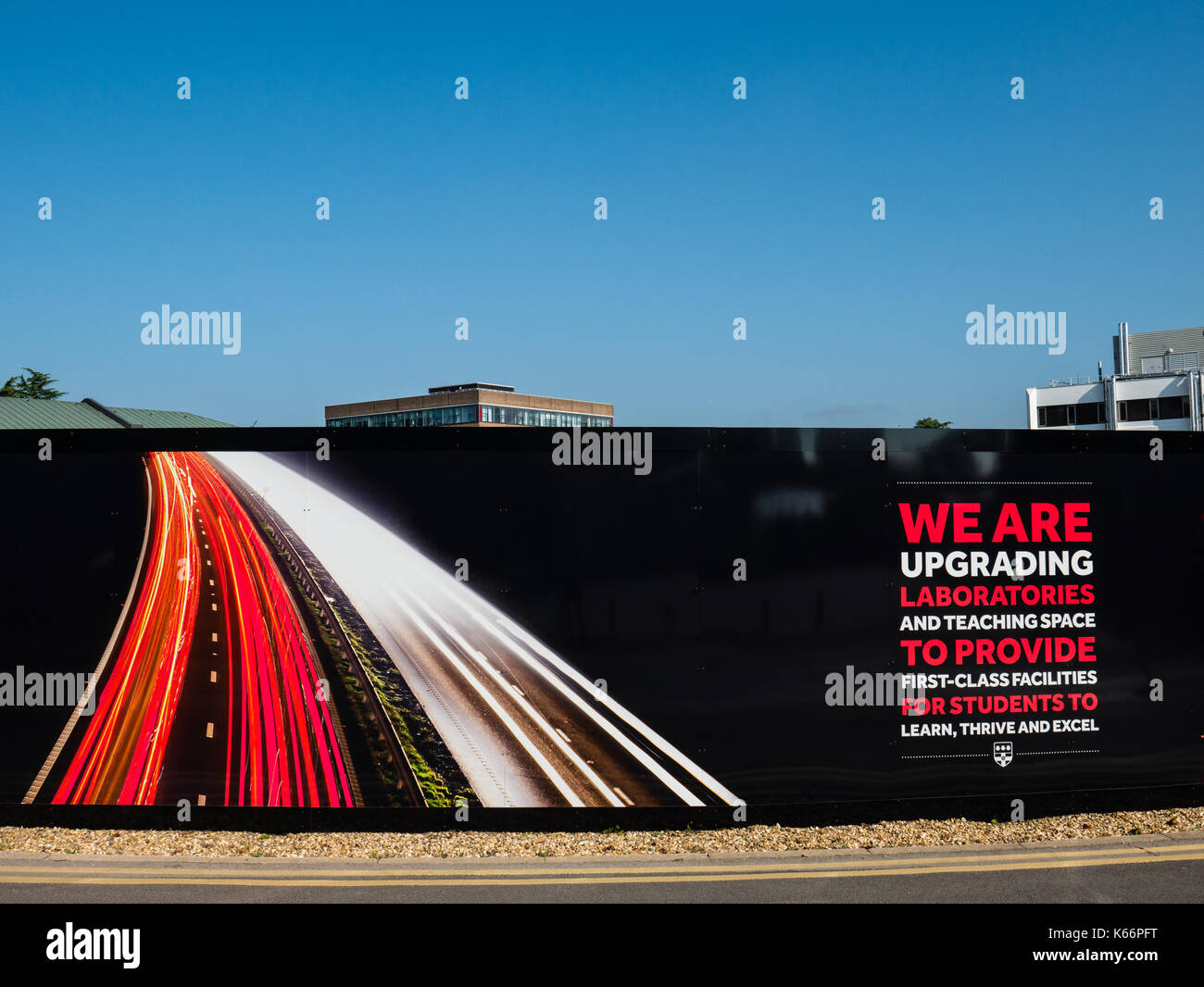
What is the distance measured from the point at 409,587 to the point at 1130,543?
509cm

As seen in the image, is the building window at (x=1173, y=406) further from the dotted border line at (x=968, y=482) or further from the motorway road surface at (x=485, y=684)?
the motorway road surface at (x=485, y=684)

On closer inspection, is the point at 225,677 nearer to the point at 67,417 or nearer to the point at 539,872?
the point at 539,872

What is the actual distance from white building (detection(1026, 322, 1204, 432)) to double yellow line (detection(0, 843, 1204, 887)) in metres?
65.2

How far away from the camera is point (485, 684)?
5.62m

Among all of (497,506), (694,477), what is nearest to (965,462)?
(694,477)

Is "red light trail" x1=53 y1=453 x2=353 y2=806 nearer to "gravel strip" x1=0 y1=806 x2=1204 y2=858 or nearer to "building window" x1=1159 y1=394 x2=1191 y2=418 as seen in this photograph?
"gravel strip" x1=0 y1=806 x2=1204 y2=858

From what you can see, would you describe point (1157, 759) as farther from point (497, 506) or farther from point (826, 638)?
point (497, 506)

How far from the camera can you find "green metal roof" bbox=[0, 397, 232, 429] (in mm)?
19250

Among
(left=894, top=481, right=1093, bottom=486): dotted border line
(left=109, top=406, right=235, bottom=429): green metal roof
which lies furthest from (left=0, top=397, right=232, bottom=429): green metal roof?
(left=894, top=481, right=1093, bottom=486): dotted border line

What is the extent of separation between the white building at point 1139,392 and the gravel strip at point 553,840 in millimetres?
64812

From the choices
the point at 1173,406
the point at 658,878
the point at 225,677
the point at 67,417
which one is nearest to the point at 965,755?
the point at 658,878

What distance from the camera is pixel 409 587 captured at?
5.73 meters
